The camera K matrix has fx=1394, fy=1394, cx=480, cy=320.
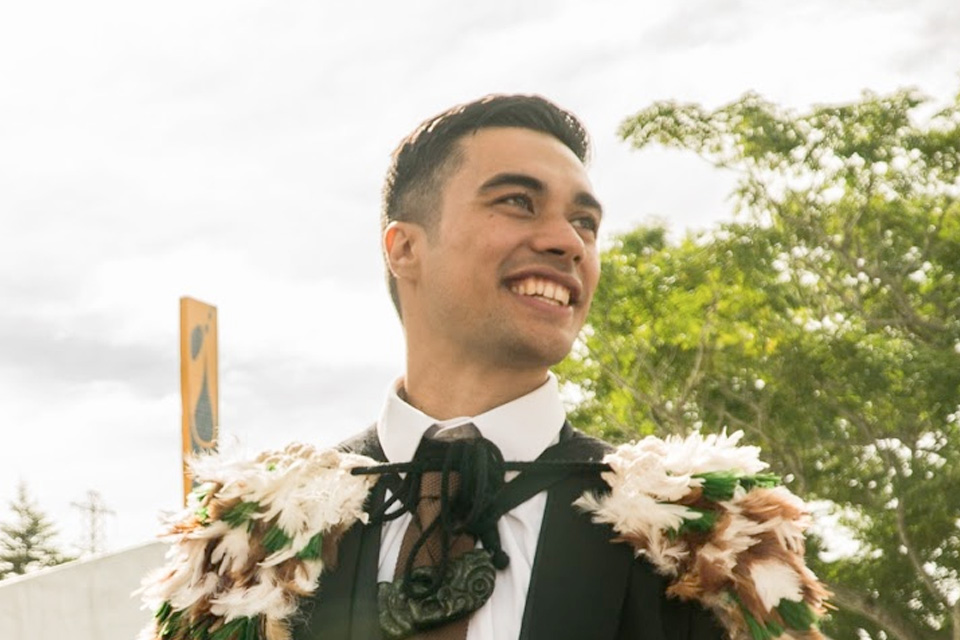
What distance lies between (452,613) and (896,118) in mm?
12620

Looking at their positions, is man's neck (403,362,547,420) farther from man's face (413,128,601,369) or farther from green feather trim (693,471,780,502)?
green feather trim (693,471,780,502)

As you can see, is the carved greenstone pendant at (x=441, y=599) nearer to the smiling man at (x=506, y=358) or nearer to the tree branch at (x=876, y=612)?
the smiling man at (x=506, y=358)

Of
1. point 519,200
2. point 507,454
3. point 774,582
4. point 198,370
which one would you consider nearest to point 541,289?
point 519,200

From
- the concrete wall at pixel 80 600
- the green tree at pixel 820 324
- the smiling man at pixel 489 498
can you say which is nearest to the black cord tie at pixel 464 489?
the smiling man at pixel 489 498

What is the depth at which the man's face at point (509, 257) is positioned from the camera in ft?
8.69

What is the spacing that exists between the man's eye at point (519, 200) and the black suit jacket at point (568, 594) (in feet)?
Answer: 1.79

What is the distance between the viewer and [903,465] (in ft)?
49.1

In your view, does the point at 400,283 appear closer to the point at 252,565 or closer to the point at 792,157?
the point at 252,565

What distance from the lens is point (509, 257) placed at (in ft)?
8.75

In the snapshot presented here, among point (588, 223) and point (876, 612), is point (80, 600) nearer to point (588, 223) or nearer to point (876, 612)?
point (588, 223)

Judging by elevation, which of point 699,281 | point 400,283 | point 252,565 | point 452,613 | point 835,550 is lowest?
point 452,613

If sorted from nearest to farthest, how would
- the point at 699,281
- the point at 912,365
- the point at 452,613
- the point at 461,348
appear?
the point at 452,613 < the point at 461,348 < the point at 912,365 < the point at 699,281

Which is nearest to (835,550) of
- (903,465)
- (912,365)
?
(903,465)

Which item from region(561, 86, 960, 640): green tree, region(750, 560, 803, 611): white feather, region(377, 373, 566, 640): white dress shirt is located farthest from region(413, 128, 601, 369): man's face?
region(561, 86, 960, 640): green tree
